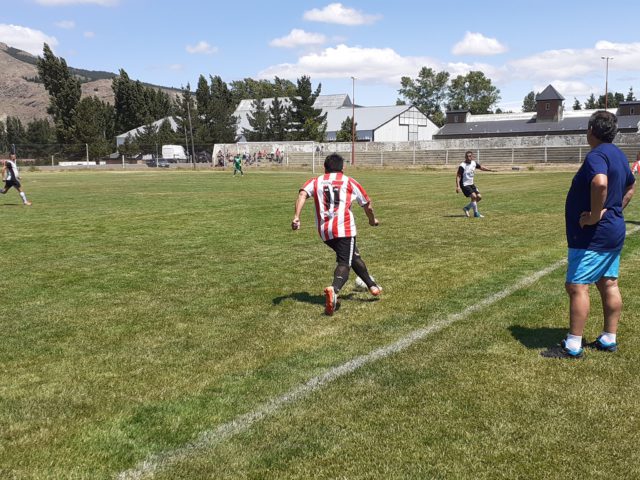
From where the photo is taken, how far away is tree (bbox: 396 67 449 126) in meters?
141

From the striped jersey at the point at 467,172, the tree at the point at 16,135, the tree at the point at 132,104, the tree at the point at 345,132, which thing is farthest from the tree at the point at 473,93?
the striped jersey at the point at 467,172

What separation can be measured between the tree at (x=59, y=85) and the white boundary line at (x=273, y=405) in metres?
85.8

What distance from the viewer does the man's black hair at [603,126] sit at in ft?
15.9

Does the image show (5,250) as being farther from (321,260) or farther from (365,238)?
(365,238)

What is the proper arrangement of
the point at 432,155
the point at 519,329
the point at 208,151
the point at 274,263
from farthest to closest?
the point at 208,151 → the point at 432,155 → the point at 274,263 → the point at 519,329

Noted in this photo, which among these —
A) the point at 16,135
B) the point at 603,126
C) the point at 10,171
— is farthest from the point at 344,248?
the point at 16,135

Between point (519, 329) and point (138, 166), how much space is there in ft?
233

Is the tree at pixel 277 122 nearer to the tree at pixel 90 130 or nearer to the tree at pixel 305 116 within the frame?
the tree at pixel 305 116

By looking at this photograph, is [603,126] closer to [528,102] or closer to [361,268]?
[361,268]

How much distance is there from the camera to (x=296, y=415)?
4004mm

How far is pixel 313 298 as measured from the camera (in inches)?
289

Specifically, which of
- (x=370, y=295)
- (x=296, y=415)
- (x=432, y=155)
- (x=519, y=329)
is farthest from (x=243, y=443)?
(x=432, y=155)

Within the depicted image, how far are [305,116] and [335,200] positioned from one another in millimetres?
86571

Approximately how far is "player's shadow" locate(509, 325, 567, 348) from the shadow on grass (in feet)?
6.38
